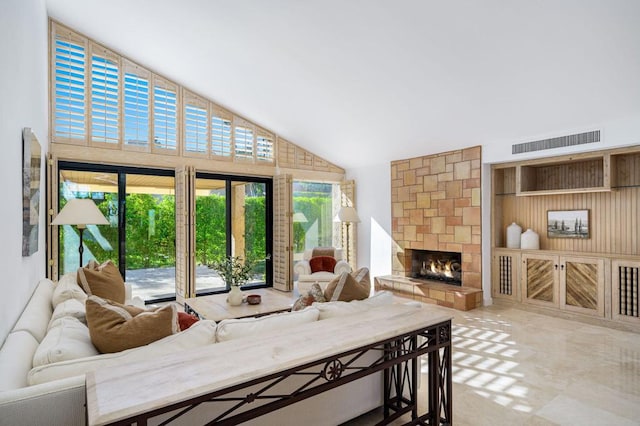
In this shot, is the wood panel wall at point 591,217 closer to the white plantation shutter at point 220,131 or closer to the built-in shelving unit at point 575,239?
the built-in shelving unit at point 575,239

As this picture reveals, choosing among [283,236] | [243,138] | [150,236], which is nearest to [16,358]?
[150,236]

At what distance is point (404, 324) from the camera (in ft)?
6.28

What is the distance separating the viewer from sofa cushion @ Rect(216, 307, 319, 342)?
1771mm

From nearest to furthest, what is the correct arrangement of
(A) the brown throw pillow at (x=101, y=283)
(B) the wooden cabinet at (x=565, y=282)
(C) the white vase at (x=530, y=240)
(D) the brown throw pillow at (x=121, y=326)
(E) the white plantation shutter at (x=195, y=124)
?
1. (D) the brown throw pillow at (x=121, y=326)
2. (A) the brown throw pillow at (x=101, y=283)
3. (B) the wooden cabinet at (x=565, y=282)
4. (C) the white vase at (x=530, y=240)
5. (E) the white plantation shutter at (x=195, y=124)

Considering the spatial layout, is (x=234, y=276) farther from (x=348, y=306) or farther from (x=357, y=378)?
(x=357, y=378)

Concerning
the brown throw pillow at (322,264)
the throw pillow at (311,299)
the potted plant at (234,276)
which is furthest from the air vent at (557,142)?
the potted plant at (234,276)

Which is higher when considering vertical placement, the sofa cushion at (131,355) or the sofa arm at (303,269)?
the sofa cushion at (131,355)

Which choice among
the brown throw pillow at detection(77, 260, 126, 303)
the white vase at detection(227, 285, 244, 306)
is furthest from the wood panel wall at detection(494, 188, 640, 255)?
the brown throw pillow at detection(77, 260, 126, 303)

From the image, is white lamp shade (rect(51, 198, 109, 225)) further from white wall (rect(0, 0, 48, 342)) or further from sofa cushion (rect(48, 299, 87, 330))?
sofa cushion (rect(48, 299, 87, 330))

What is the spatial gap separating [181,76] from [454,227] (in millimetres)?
4886

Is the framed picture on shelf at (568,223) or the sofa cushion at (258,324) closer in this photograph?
the sofa cushion at (258,324)

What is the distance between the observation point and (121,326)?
1.63 meters

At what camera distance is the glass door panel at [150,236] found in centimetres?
539

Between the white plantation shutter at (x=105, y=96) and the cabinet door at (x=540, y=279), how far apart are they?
624cm
